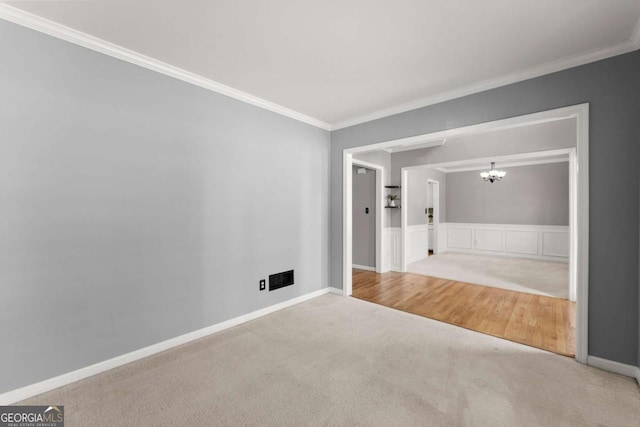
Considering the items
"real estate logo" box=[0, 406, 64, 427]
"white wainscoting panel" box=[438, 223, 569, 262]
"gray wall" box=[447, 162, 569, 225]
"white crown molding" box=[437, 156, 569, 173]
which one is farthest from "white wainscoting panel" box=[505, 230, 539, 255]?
"real estate logo" box=[0, 406, 64, 427]

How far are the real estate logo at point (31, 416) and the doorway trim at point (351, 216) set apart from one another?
122 inches

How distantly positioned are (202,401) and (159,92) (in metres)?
2.51

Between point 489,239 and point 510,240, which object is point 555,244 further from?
point 489,239

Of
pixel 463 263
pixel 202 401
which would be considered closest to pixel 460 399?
pixel 202 401

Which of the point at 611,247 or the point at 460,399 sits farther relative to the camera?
the point at 611,247

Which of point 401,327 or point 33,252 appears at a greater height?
point 33,252

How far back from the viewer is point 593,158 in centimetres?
227

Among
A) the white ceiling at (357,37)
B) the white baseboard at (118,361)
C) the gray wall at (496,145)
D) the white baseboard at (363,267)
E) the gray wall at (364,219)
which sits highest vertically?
the white ceiling at (357,37)

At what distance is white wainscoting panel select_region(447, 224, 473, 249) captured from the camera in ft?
26.2

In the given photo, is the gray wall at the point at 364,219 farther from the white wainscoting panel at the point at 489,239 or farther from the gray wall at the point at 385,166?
the white wainscoting panel at the point at 489,239

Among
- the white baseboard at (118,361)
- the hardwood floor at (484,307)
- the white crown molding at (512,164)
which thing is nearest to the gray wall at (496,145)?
the hardwood floor at (484,307)

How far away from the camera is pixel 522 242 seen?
7148mm

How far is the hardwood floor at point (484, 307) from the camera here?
9.32ft

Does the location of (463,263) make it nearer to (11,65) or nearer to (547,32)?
(547,32)
